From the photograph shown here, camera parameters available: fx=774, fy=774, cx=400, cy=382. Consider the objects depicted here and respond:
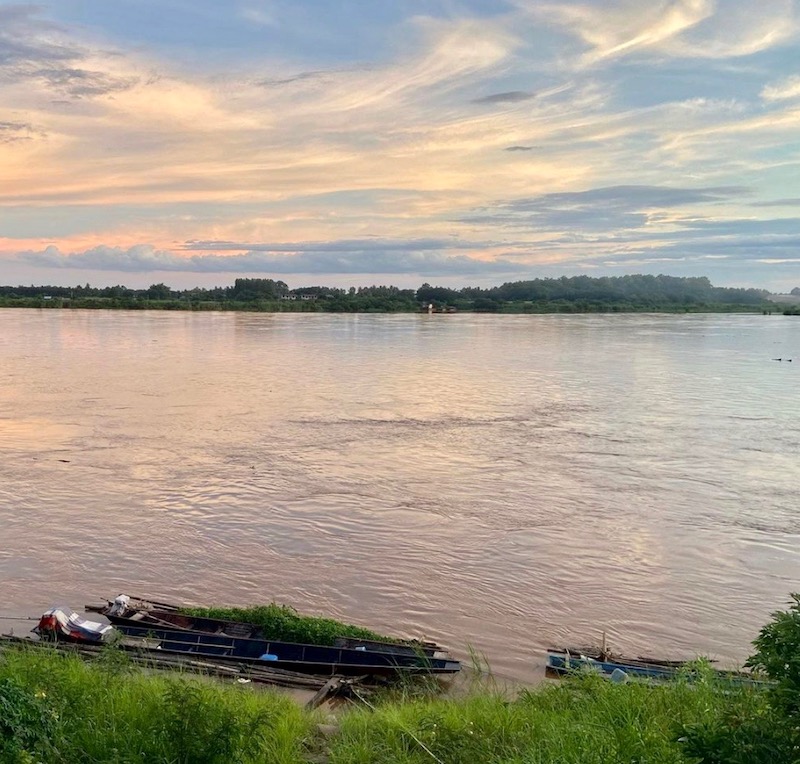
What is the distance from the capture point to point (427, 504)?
13.4 m

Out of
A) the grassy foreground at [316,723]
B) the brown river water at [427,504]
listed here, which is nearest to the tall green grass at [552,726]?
the grassy foreground at [316,723]

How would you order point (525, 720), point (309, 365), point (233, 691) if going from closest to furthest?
point (525, 720)
point (233, 691)
point (309, 365)

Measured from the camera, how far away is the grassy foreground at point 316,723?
4191 millimetres

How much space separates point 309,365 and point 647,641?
1068 inches

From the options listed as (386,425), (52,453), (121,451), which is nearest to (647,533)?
(386,425)

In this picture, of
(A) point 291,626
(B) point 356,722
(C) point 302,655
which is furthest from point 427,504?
(B) point 356,722

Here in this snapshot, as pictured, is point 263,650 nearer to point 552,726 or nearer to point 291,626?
point 291,626

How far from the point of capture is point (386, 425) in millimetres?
20188

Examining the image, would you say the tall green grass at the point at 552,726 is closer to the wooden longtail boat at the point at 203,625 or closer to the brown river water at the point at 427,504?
the wooden longtail boat at the point at 203,625

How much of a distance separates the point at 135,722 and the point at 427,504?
8.78 metres

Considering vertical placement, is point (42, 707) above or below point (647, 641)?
above

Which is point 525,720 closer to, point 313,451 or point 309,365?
point 313,451

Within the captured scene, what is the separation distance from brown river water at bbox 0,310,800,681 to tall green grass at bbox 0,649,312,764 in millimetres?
3684

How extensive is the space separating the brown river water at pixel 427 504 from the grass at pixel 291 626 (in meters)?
1.01
